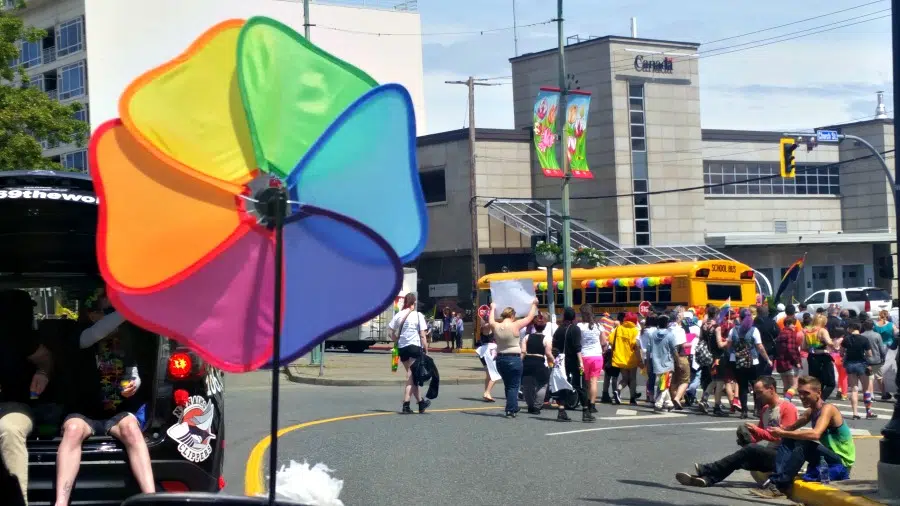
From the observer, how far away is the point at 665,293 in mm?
31094

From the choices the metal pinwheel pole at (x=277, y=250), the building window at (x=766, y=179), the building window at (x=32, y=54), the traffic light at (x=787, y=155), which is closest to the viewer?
the metal pinwheel pole at (x=277, y=250)

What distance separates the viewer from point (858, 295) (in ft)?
136

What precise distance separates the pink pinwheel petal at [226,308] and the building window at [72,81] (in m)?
61.7

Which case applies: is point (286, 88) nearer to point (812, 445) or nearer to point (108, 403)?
point (108, 403)

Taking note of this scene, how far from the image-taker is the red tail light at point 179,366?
6250 millimetres

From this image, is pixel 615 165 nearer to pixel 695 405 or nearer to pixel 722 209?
pixel 722 209

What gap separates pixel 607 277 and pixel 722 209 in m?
25.8

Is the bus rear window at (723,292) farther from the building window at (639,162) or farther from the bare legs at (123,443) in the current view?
the bare legs at (123,443)

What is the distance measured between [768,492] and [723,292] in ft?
70.5

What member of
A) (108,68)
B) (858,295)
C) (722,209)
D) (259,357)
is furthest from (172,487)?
(108,68)

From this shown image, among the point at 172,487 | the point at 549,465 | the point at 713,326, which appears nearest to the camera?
the point at 172,487

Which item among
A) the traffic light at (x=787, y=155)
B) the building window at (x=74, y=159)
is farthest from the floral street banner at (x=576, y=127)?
the building window at (x=74, y=159)

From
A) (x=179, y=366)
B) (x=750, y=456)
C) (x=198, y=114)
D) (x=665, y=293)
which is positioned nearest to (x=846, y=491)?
(x=750, y=456)

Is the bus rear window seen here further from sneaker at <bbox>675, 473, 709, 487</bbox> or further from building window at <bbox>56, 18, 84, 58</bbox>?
building window at <bbox>56, 18, 84, 58</bbox>
